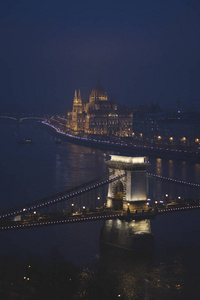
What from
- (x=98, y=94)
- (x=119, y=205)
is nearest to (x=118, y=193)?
(x=119, y=205)

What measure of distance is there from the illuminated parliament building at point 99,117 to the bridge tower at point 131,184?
371 feet

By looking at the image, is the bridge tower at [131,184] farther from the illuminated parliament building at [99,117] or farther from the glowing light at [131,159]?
the illuminated parliament building at [99,117]

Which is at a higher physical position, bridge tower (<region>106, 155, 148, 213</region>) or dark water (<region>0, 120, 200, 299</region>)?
bridge tower (<region>106, 155, 148, 213</region>)

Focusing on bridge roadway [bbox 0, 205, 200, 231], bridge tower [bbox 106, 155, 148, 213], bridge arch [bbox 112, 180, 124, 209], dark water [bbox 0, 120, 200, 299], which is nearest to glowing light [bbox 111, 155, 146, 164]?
bridge tower [bbox 106, 155, 148, 213]

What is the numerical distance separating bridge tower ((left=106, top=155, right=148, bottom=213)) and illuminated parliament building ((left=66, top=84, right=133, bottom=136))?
11315cm

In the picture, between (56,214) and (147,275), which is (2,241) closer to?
(56,214)

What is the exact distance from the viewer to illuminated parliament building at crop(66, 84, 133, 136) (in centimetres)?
15362

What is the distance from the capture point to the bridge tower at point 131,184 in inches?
1206

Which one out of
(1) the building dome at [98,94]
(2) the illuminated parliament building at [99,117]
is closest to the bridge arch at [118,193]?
(2) the illuminated parliament building at [99,117]

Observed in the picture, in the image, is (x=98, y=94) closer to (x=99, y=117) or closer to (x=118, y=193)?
(x=99, y=117)

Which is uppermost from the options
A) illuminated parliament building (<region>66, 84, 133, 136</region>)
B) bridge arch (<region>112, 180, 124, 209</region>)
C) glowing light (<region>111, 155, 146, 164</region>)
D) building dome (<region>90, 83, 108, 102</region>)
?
building dome (<region>90, 83, 108, 102</region>)

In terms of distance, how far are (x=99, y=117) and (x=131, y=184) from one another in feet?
413

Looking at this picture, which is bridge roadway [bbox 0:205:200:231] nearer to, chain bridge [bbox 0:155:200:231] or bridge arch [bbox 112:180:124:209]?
chain bridge [bbox 0:155:200:231]

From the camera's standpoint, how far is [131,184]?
1206 inches
